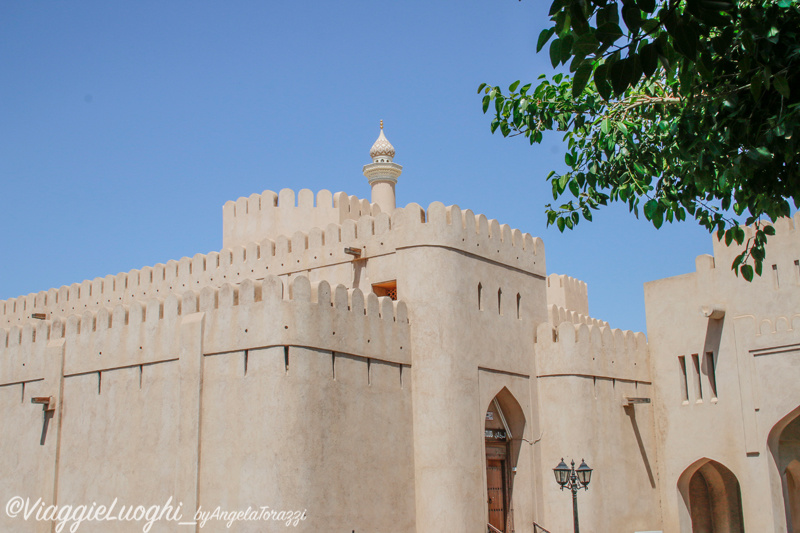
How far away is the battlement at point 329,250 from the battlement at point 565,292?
5.71 metres

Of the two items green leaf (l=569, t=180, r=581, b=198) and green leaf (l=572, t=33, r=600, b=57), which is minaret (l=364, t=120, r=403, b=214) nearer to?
green leaf (l=569, t=180, r=581, b=198)

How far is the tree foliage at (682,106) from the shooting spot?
5.24m

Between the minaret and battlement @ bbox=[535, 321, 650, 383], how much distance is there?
5.67 m

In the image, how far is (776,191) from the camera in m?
8.09

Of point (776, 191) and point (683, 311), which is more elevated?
point (683, 311)

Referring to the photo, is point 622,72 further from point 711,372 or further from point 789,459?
point 789,459

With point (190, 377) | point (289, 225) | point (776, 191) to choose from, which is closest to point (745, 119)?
point (776, 191)

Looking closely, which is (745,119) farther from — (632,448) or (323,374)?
(632,448)

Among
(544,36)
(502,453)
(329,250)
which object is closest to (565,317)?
(502,453)

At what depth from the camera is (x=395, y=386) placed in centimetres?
1761

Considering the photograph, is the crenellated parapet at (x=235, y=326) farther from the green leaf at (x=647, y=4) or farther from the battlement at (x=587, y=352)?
the green leaf at (x=647, y=4)

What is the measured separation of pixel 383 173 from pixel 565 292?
7444 mm

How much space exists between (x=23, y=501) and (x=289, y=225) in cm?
868

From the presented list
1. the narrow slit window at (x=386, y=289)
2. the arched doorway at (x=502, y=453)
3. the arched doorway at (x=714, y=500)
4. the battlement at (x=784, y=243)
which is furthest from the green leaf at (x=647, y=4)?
the arched doorway at (x=714, y=500)
